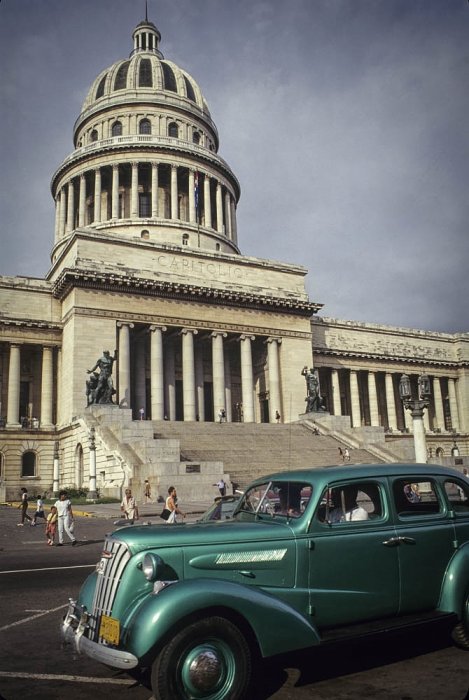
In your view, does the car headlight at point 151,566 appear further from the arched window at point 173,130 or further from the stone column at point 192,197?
the arched window at point 173,130

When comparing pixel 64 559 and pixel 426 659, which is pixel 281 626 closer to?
pixel 426 659

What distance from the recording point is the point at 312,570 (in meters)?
5.77

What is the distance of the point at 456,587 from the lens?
21.2ft

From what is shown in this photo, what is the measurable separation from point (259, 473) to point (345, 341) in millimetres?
30585

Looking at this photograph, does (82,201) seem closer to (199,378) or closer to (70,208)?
(70,208)

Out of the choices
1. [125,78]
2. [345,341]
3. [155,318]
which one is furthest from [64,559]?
[125,78]

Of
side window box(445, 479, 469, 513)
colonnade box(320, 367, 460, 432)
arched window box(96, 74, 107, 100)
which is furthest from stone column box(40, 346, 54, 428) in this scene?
side window box(445, 479, 469, 513)

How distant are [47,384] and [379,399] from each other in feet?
122

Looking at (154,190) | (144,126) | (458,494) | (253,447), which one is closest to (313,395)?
(253,447)

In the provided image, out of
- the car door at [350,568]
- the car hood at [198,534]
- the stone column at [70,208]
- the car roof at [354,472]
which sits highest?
the stone column at [70,208]

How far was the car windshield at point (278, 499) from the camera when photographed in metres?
6.20

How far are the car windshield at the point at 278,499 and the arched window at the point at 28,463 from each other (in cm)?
4079

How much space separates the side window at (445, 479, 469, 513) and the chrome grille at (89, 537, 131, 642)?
383cm

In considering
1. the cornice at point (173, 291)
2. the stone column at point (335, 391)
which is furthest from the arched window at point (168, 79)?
the stone column at point (335, 391)
